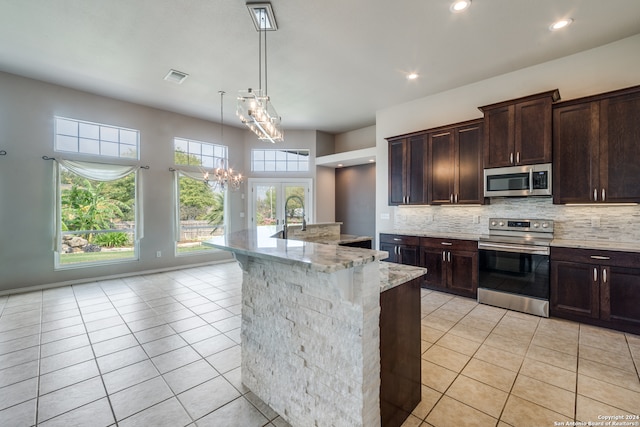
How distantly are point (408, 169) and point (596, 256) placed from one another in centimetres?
261

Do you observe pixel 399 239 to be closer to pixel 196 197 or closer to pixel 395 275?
pixel 395 275

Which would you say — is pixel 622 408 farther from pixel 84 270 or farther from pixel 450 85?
pixel 84 270

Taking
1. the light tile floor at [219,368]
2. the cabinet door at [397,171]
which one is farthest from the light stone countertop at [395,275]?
the cabinet door at [397,171]

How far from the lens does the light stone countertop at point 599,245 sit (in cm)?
280

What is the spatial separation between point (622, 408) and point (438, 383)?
1127 mm

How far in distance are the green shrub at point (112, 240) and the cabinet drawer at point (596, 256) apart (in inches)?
270

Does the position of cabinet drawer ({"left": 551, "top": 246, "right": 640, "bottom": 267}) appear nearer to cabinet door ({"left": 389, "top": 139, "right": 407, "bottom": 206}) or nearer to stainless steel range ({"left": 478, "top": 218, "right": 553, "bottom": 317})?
stainless steel range ({"left": 478, "top": 218, "right": 553, "bottom": 317})

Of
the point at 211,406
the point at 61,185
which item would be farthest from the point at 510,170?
the point at 61,185

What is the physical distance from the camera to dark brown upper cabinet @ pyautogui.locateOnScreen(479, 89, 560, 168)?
3.35m

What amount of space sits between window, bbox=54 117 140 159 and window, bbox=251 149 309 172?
269 cm

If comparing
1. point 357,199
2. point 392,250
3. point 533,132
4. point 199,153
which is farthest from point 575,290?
point 199,153

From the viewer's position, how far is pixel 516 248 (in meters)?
3.38

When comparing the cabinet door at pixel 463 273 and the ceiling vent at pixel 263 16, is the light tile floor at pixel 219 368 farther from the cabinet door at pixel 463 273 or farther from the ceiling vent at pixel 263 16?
the ceiling vent at pixel 263 16

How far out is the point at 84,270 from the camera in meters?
4.88
